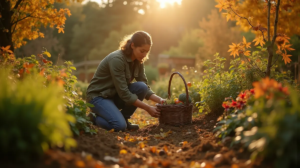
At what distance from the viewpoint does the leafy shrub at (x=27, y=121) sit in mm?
1441

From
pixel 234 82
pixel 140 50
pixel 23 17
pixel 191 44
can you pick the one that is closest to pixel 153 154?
pixel 140 50

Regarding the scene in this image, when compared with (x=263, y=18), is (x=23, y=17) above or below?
below

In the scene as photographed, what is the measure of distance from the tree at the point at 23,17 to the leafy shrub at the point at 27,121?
2651 millimetres

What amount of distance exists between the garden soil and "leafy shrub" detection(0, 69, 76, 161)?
0.09 m

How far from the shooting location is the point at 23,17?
13.8 ft

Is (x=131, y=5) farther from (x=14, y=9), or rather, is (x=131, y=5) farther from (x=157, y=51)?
(x=14, y=9)

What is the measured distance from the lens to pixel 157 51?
3262cm

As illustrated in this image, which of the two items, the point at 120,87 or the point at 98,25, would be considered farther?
the point at 98,25

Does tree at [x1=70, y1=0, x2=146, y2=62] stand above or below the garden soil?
above

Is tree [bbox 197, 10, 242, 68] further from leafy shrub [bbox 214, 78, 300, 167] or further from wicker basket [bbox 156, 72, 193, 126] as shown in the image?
leafy shrub [bbox 214, 78, 300, 167]

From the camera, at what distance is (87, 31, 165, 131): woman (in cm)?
357

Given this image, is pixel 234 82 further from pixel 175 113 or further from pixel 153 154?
pixel 153 154

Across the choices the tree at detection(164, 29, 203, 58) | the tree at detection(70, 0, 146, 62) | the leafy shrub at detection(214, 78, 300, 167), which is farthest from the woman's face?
the tree at detection(70, 0, 146, 62)

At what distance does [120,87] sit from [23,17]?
6.84ft
